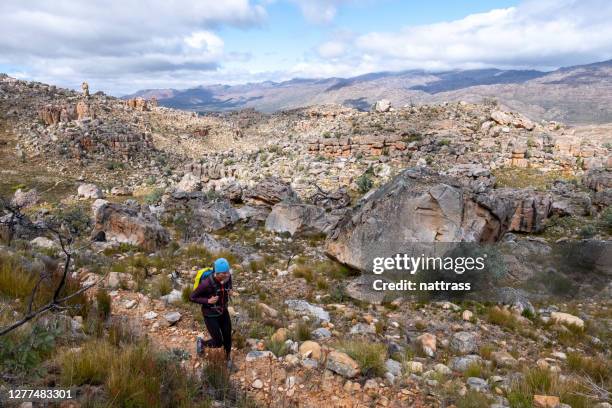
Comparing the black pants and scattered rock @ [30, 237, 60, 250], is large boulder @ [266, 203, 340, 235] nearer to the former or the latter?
scattered rock @ [30, 237, 60, 250]

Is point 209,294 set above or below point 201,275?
below

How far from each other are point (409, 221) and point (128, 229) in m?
7.94

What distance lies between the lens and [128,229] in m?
11.0

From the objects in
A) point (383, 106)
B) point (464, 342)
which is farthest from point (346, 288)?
point (383, 106)

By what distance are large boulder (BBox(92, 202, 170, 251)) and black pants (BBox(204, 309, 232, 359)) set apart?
635cm

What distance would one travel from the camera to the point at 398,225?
Result: 8.34 meters

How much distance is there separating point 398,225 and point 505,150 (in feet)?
60.6

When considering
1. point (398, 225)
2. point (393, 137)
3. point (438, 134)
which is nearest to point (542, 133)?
point (438, 134)

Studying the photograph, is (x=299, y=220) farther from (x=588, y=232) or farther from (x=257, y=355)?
(x=588, y=232)

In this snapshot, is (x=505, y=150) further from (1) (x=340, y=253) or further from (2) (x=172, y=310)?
(2) (x=172, y=310)

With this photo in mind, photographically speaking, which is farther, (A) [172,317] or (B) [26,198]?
(B) [26,198]

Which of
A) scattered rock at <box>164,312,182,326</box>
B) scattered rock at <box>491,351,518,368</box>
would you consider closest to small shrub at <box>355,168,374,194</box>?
scattered rock at <box>491,351,518,368</box>

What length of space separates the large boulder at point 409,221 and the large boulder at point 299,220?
4015 mm

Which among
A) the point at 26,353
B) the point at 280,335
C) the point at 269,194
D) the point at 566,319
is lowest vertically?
the point at 566,319
